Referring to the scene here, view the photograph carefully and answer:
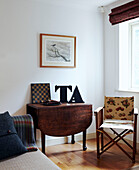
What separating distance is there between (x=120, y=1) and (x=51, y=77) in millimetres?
1705

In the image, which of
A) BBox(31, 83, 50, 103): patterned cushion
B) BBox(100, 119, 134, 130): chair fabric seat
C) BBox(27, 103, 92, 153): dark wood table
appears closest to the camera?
BBox(100, 119, 134, 130): chair fabric seat

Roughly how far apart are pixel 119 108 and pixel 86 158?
35.5 inches

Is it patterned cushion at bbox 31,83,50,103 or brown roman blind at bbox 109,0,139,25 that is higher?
brown roman blind at bbox 109,0,139,25

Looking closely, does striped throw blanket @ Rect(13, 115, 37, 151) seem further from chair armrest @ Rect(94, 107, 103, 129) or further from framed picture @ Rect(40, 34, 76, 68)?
framed picture @ Rect(40, 34, 76, 68)

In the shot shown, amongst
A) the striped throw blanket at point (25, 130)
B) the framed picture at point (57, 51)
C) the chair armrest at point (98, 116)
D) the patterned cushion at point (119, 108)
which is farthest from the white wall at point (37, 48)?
the striped throw blanket at point (25, 130)

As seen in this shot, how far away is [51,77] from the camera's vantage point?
389cm

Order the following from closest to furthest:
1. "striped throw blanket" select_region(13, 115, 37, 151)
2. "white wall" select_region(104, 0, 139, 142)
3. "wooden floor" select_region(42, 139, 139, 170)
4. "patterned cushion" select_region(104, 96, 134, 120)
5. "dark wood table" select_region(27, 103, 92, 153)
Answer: "striped throw blanket" select_region(13, 115, 37, 151) → "wooden floor" select_region(42, 139, 139, 170) → "dark wood table" select_region(27, 103, 92, 153) → "patterned cushion" select_region(104, 96, 134, 120) → "white wall" select_region(104, 0, 139, 142)

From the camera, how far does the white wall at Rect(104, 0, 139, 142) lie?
13.2 feet

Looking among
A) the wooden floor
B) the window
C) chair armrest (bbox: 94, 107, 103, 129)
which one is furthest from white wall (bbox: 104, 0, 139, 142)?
the wooden floor

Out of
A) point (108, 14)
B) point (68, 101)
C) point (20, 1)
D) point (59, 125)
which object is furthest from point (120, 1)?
point (59, 125)

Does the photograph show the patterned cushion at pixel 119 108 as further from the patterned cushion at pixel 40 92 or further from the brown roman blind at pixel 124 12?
the brown roman blind at pixel 124 12

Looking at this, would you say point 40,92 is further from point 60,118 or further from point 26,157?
point 26,157

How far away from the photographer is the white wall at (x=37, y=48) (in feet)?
11.6

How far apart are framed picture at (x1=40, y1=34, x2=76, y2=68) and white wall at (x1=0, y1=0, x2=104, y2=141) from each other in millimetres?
77
